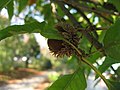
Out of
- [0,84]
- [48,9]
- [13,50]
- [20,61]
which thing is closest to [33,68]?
[20,61]

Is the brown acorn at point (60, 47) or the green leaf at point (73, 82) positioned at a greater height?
the brown acorn at point (60, 47)

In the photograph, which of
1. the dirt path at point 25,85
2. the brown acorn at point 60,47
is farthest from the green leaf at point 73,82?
the dirt path at point 25,85

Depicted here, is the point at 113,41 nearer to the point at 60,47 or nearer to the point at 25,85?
the point at 60,47

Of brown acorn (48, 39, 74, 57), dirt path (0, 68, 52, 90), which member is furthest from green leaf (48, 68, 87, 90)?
dirt path (0, 68, 52, 90)

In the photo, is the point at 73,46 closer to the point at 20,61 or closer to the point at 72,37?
the point at 72,37

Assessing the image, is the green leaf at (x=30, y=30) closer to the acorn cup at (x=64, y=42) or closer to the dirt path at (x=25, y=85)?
the acorn cup at (x=64, y=42)

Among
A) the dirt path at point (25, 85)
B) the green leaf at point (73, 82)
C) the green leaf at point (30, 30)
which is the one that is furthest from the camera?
the dirt path at point (25, 85)

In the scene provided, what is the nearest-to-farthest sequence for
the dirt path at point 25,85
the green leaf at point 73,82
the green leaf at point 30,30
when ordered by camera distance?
the green leaf at point 30,30 < the green leaf at point 73,82 < the dirt path at point 25,85
